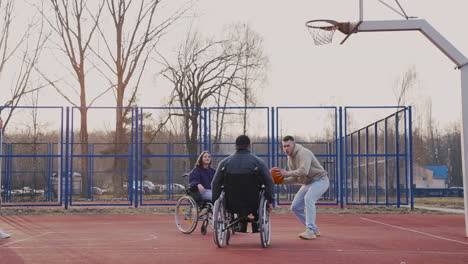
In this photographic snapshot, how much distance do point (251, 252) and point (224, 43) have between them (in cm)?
2696

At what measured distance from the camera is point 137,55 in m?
27.0

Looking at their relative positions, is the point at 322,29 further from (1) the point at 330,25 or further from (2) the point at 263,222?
(2) the point at 263,222

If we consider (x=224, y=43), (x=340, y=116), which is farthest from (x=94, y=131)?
(x=340, y=116)

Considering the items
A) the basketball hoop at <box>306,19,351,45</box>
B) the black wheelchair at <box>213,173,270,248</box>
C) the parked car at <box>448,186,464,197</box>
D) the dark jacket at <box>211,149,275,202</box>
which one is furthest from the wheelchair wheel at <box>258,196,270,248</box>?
the parked car at <box>448,186,464,197</box>

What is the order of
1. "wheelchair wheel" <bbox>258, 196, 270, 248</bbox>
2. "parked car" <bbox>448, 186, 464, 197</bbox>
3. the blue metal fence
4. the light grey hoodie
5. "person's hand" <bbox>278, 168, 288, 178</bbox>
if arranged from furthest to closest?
"parked car" <bbox>448, 186, 464, 197</bbox>, the blue metal fence, the light grey hoodie, "person's hand" <bbox>278, 168, 288, 178</bbox>, "wheelchair wheel" <bbox>258, 196, 270, 248</bbox>

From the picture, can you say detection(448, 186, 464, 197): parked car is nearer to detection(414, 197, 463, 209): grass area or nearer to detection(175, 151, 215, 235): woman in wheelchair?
detection(414, 197, 463, 209): grass area

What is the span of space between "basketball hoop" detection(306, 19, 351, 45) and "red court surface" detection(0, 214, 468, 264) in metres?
3.45

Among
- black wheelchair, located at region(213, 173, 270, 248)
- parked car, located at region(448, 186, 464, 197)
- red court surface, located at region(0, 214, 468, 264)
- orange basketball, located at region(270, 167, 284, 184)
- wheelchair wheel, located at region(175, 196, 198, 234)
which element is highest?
orange basketball, located at region(270, 167, 284, 184)

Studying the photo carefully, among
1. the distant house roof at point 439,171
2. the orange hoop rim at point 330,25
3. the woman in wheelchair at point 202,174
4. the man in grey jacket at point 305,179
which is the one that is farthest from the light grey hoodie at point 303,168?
the distant house roof at point 439,171

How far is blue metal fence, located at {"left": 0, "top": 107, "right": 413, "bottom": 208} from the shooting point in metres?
16.9

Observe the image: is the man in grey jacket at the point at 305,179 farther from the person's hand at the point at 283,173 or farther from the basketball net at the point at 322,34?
the basketball net at the point at 322,34

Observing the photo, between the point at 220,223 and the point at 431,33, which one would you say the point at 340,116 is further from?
the point at 220,223

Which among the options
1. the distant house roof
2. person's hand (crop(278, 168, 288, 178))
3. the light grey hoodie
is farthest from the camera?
the distant house roof

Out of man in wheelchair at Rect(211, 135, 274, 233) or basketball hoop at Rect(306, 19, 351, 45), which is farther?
basketball hoop at Rect(306, 19, 351, 45)
